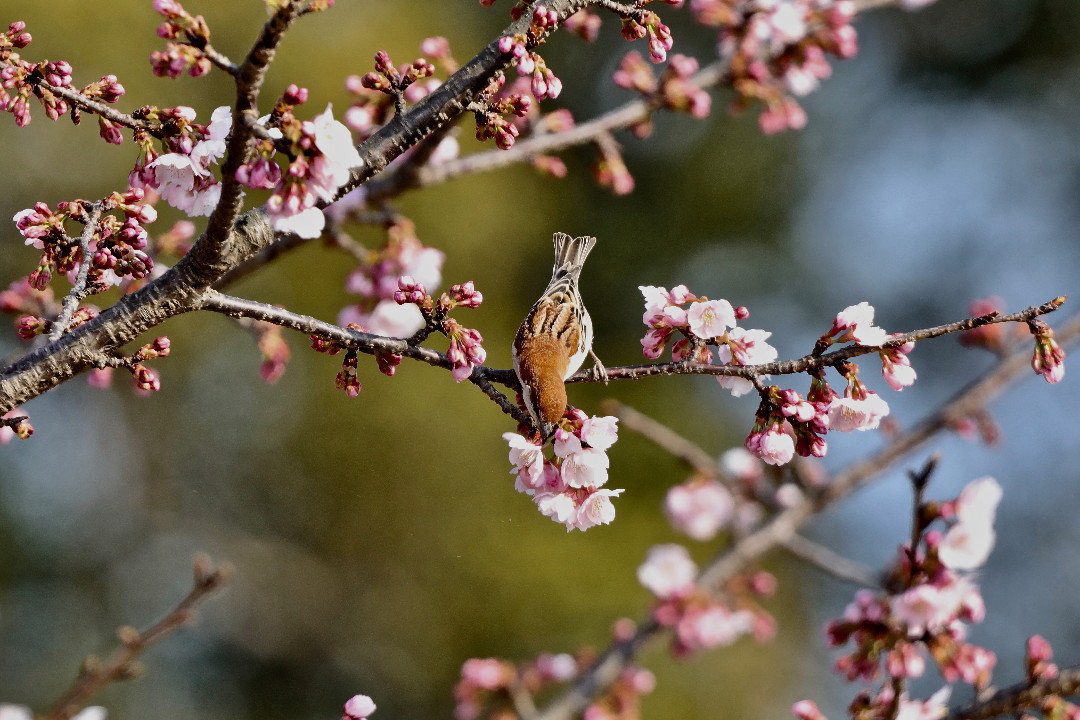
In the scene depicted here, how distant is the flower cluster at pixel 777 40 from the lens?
8.09ft

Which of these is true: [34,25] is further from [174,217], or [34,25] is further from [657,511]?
[657,511]

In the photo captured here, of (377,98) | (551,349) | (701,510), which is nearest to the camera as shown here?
(551,349)

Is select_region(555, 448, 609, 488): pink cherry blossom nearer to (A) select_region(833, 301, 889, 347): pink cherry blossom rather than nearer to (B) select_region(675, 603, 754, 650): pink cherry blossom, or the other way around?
(A) select_region(833, 301, 889, 347): pink cherry blossom

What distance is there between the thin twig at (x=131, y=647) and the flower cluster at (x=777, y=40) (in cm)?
194

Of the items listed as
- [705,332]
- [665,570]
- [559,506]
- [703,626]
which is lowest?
[559,506]

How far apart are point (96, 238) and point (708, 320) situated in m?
0.86

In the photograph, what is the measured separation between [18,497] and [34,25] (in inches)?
171

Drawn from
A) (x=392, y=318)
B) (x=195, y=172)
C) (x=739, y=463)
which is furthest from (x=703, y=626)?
(x=195, y=172)

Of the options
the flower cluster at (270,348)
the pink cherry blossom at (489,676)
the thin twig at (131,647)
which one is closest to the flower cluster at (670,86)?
the flower cluster at (270,348)

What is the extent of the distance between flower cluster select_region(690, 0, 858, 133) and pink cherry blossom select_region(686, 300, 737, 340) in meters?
1.53

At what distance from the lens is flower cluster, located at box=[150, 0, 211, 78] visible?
970mm

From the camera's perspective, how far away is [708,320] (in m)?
1.24

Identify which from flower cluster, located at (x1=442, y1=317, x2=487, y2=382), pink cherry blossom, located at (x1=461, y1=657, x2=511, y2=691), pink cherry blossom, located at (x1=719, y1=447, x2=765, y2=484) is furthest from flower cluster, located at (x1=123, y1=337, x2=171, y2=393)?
pink cherry blossom, located at (x1=719, y1=447, x2=765, y2=484)

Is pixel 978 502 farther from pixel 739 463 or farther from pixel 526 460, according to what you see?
pixel 739 463
